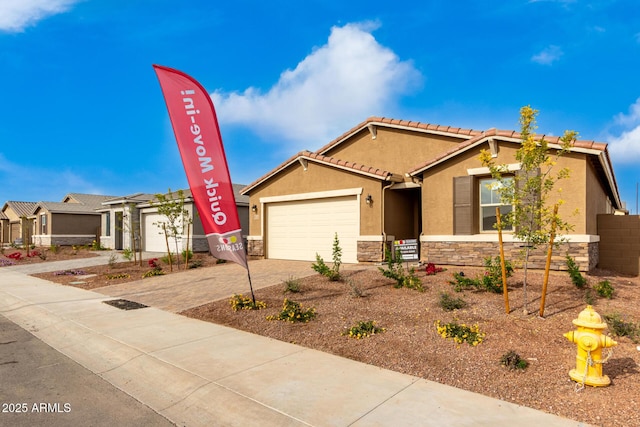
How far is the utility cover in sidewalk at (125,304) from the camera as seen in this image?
9250 millimetres

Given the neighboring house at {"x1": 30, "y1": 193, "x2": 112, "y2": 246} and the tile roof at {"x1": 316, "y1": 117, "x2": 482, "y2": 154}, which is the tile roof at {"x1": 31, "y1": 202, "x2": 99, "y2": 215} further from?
the tile roof at {"x1": 316, "y1": 117, "x2": 482, "y2": 154}

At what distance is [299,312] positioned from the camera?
295 inches

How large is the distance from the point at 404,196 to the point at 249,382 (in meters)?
11.5

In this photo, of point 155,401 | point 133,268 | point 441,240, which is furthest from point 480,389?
point 133,268

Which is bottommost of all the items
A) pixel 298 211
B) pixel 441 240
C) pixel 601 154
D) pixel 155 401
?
pixel 155 401

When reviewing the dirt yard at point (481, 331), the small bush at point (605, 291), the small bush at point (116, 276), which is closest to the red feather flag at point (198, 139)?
the dirt yard at point (481, 331)

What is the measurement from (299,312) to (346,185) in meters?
7.89

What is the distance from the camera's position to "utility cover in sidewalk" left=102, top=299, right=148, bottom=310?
9.25m

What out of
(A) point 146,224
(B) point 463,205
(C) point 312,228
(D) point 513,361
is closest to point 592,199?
(B) point 463,205

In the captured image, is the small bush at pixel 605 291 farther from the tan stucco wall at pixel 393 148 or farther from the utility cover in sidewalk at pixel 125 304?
the utility cover in sidewalk at pixel 125 304

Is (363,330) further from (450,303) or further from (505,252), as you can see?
(505,252)

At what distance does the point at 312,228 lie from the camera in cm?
1580

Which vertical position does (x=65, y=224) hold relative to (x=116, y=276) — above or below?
above

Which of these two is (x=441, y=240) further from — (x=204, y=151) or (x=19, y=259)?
(x=19, y=259)
